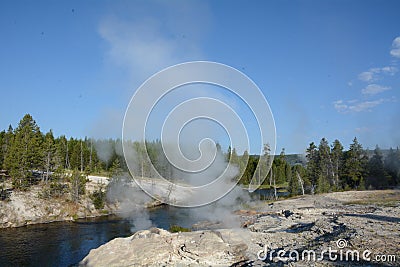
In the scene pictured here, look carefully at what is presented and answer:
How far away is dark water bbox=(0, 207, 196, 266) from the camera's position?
1042 inches

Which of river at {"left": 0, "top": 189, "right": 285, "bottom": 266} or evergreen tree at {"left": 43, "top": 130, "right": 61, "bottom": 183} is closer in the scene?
river at {"left": 0, "top": 189, "right": 285, "bottom": 266}

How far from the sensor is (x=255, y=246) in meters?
22.2

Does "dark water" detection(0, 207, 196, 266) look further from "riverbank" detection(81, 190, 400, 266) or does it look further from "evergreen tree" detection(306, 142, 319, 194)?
"evergreen tree" detection(306, 142, 319, 194)

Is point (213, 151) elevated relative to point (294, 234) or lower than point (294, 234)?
elevated

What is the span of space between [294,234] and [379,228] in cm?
605

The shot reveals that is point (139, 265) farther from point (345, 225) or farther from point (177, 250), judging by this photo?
point (345, 225)

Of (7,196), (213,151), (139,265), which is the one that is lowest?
(139,265)

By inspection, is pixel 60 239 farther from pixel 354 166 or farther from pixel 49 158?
pixel 354 166

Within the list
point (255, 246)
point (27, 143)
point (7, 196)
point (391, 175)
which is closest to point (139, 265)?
point (255, 246)

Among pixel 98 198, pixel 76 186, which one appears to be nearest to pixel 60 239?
pixel 76 186

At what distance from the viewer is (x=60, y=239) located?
33.8m

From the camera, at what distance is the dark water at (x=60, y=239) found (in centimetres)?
2647

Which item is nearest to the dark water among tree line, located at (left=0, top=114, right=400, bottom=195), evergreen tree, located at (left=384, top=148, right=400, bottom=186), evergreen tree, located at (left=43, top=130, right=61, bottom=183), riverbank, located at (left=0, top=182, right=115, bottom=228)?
riverbank, located at (left=0, top=182, right=115, bottom=228)

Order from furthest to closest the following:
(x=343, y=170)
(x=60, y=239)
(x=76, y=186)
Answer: (x=343, y=170)
(x=76, y=186)
(x=60, y=239)
